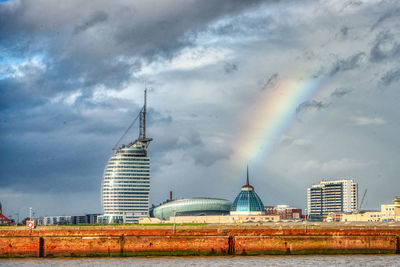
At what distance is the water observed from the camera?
60.2m

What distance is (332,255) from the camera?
6862cm

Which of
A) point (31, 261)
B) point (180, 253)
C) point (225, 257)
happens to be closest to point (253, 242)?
point (225, 257)

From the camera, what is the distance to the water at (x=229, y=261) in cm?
6016

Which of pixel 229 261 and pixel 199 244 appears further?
pixel 199 244

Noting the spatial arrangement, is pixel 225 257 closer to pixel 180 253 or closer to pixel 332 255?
pixel 180 253

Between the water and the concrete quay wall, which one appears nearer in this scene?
the water

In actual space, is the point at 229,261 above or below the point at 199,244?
below

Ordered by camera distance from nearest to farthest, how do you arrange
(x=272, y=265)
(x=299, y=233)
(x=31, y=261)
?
(x=272, y=265) → (x=31, y=261) → (x=299, y=233)

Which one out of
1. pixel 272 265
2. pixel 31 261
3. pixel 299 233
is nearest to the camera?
pixel 272 265

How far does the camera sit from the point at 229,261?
2469 inches

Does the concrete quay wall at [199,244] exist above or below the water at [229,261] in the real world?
above

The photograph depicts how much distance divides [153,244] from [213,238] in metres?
6.52

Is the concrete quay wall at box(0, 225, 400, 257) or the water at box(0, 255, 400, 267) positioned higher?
the concrete quay wall at box(0, 225, 400, 257)

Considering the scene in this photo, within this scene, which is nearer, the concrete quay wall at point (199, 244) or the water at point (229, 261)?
the water at point (229, 261)
